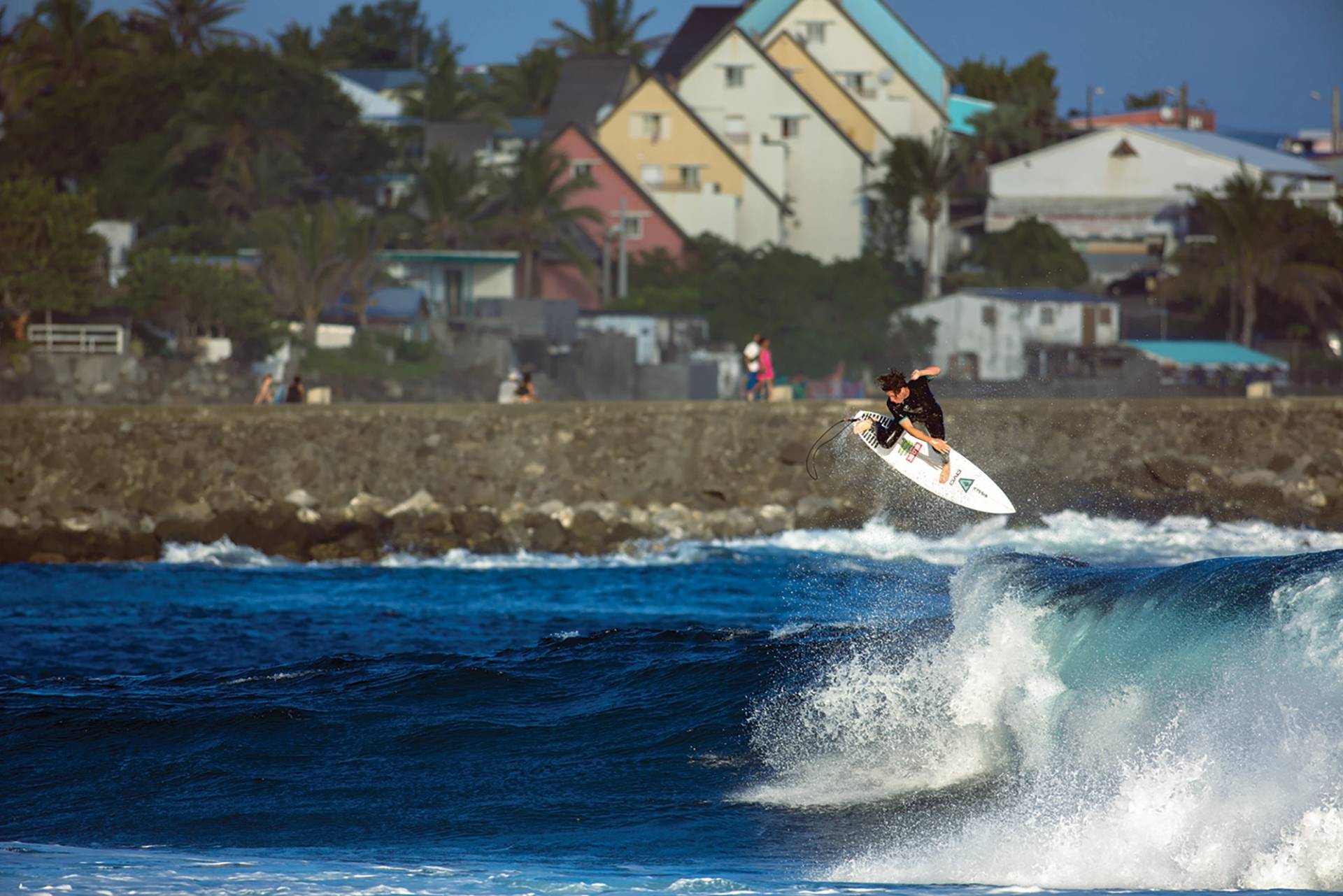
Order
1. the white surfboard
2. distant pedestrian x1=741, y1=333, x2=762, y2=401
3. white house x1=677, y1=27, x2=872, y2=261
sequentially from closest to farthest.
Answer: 1. the white surfboard
2. distant pedestrian x1=741, y1=333, x2=762, y2=401
3. white house x1=677, y1=27, x2=872, y2=261

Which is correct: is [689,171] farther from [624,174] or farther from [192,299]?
[192,299]

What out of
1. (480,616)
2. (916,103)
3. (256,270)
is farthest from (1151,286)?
(480,616)

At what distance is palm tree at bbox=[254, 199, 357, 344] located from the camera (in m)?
61.6

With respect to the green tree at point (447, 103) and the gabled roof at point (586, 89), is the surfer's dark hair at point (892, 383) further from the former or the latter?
the green tree at point (447, 103)

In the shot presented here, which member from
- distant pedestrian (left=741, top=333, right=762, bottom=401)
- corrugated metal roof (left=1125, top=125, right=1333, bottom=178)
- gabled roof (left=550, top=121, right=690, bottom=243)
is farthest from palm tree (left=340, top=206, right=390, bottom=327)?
corrugated metal roof (left=1125, top=125, right=1333, bottom=178)

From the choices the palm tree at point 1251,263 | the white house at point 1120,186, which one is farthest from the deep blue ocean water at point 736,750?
the white house at point 1120,186

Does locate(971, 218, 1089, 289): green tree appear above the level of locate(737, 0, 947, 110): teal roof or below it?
below

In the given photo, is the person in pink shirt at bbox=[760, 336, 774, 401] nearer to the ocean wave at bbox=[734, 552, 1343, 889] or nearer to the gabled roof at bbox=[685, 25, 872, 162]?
the ocean wave at bbox=[734, 552, 1343, 889]

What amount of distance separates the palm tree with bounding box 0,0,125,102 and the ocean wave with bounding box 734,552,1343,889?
77.7 meters

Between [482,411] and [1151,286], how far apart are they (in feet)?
179

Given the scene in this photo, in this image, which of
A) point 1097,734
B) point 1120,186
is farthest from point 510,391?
point 1120,186

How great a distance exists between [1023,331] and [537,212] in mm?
20852

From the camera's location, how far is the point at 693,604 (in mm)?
22812

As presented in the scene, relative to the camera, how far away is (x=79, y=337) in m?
52.2
